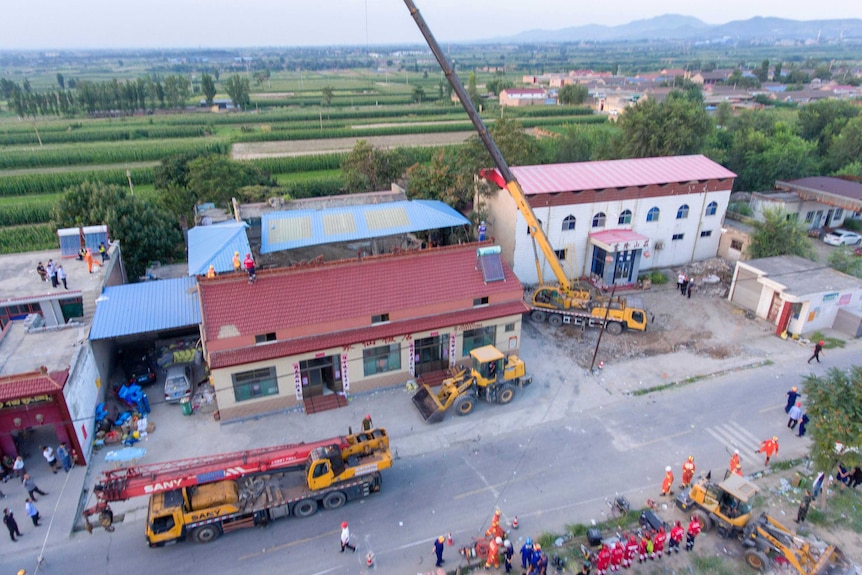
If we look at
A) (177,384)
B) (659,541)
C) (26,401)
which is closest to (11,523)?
(26,401)

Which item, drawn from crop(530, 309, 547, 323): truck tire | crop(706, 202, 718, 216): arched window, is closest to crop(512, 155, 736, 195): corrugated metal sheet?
crop(706, 202, 718, 216): arched window

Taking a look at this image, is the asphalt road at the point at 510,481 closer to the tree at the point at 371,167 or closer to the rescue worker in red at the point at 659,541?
the rescue worker in red at the point at 659,541

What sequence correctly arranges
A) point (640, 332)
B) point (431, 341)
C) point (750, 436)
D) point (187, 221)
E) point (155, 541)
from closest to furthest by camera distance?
point (155, 541)
point (750, 436)
point (431, 341)
point (640, 332)
point (187, 221)

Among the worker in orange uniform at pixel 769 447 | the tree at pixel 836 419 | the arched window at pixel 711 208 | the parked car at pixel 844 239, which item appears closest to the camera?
the tree at pixel 836 419

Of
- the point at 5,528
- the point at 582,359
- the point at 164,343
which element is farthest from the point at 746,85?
the point at 5,528

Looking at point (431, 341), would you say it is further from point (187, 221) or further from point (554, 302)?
point (187, 221)

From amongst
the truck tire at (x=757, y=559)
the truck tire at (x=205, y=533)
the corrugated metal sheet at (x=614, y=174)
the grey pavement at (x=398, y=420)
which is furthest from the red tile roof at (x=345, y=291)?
the truck tire at (x=757, y=559)

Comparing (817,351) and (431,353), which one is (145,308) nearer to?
(431,353)
